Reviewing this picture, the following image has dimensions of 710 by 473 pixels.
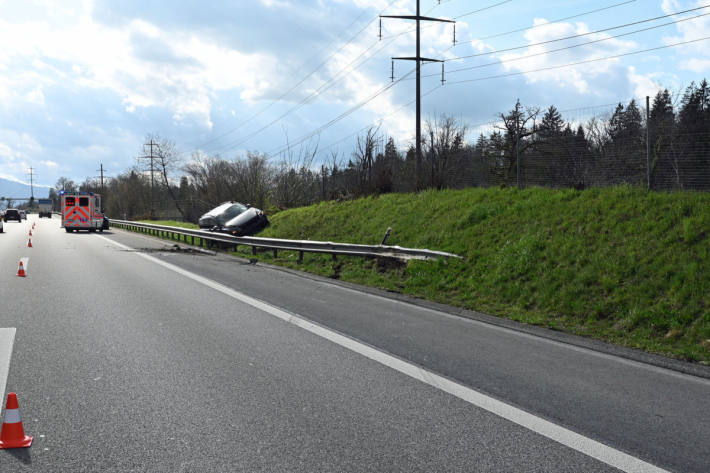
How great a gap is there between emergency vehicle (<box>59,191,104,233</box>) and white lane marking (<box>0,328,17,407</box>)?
35713 millimetres

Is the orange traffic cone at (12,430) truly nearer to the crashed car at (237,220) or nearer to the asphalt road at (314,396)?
the asphalt road at (314,396)

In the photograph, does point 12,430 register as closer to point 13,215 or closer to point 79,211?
point 79,211

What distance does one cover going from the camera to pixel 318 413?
13.5ft

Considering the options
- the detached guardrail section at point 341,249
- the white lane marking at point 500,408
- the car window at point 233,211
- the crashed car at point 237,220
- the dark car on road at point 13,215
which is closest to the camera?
the white lane marking at point 500,408

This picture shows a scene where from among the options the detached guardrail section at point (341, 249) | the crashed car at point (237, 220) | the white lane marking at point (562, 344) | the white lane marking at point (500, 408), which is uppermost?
the crashed car at point (237, 220)

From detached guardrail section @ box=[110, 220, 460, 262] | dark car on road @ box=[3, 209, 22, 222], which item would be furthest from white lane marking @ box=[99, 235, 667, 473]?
dark car on road @ box=[3, 209, 22, 222]

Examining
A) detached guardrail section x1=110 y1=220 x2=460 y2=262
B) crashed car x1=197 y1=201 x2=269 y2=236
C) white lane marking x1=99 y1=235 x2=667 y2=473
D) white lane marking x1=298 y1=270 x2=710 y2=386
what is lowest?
white lane marking x1=298 y1=270 x2=710 y2=386

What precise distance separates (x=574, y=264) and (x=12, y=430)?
9124 millimetres

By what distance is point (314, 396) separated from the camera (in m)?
4.50

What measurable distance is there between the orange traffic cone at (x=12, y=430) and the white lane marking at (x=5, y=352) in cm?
93

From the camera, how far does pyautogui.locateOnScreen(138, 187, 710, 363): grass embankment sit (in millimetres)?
7727

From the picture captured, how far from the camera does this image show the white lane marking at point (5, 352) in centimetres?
484

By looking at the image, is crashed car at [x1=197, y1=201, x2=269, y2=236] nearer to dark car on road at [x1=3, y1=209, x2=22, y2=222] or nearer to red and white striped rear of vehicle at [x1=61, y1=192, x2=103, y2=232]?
red and white striped rear of vehicle at [x1=61, y1=192, x2=103, y2=232]

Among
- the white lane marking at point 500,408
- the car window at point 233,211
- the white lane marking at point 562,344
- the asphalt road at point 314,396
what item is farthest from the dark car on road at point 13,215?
the white lane marking at point 500,408
